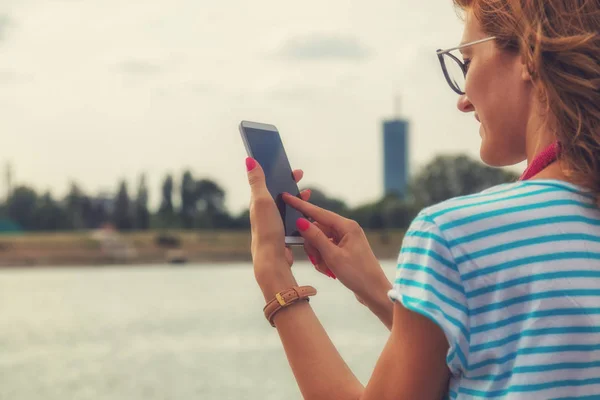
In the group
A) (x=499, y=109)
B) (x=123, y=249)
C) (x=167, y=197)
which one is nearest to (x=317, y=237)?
(x=499, y=109)

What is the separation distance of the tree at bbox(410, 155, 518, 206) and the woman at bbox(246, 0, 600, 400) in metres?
70.0

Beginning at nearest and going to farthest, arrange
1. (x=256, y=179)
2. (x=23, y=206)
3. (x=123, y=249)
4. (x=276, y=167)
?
(x=256, y=179)
(x=276, y=167)
(x=123, y=249)
(x=23, y=206)

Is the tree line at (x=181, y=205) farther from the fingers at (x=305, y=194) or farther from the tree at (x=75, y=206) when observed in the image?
the fingers at (x=305, y=194)

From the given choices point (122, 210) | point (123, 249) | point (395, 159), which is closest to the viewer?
point (123, 249)

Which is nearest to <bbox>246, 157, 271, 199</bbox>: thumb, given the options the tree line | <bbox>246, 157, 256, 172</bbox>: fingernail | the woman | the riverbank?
<bbox>246, 157, 256, 172</bbox>: fingernail

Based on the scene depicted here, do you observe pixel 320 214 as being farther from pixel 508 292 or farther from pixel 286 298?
pixel 508 292

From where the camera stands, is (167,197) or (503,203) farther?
(167,197)

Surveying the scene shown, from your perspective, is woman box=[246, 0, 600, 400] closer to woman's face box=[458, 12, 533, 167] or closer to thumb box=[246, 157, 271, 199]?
woman's face box=[458, 12, 533, 167]

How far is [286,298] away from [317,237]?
0.19 metres

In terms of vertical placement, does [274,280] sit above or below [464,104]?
below

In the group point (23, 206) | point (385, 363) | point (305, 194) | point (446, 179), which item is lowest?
point (23, 206)

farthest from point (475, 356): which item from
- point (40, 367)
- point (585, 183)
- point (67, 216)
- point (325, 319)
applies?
point (67, 216)

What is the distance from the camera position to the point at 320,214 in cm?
154

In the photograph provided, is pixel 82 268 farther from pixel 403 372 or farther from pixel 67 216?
pixel 403 372
